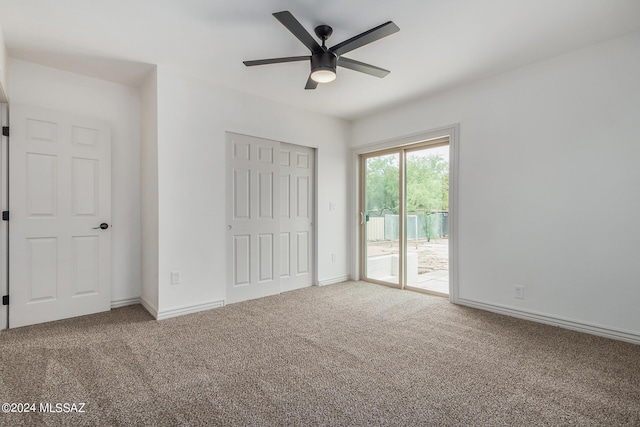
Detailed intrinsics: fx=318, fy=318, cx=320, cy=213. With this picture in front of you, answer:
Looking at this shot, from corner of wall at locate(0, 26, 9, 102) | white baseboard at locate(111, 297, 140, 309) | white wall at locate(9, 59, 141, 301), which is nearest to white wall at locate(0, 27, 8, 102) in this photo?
corner of wall at locate(0, 26, 9, 102)

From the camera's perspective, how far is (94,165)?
335 cm

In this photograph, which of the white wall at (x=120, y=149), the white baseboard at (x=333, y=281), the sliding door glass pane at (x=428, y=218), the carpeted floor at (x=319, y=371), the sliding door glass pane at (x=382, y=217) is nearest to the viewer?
the carpeted floor at (x=319, y=371)

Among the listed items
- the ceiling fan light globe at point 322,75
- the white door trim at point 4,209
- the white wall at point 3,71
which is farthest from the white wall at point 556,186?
the white door trim at point 4,209

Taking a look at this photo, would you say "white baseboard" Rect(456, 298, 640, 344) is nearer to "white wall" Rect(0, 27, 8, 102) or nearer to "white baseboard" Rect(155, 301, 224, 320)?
"white baseboard" Rect(155, 301, 224, 320)

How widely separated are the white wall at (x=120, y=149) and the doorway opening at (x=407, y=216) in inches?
121

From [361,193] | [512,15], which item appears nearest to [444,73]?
[512,15]

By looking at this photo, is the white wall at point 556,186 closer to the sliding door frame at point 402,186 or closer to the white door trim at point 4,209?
the sliding door frame at point 402,186

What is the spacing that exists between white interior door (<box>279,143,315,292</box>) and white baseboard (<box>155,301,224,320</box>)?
0.98 m

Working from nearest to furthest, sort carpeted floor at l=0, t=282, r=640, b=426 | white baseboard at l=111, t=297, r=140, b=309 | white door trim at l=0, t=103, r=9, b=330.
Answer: carpeted floor at l=0, t=282, r=640, b=426 < white door trim at l=0, t=103, r=9, b=330 < white baseboard at l=111, t=297, r=140, b=309

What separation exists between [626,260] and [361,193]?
3095 mm

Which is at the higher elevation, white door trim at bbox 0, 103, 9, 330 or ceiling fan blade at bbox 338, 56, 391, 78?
ceiling fan blade at bbox 338, 56, 391, 78

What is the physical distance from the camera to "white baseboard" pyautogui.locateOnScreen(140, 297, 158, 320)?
320cm

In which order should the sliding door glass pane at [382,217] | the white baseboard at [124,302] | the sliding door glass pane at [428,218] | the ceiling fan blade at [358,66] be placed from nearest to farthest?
the ceiling fan blade at [358,66] → the white baseboard at [124,302] → the sliding door glass pane at [428,218] → the sliding door glass pane at [382,217]

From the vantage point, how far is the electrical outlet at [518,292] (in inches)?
126
